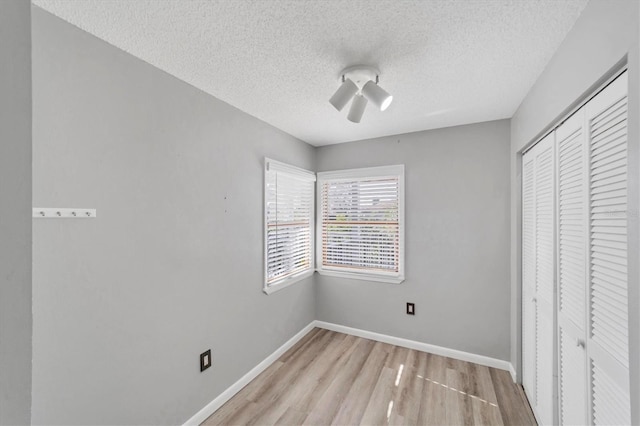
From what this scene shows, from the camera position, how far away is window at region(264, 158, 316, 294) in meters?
2.61

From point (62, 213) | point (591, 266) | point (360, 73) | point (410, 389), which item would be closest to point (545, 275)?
point (591, 266)

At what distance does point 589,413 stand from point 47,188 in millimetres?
2506

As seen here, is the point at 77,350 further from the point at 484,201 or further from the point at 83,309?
the point at 484,201

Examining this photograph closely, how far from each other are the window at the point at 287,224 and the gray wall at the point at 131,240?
0.33 meters

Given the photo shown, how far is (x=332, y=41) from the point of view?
55.0 inches

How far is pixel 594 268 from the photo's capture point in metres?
1.15

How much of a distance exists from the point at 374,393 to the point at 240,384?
41.8 inches

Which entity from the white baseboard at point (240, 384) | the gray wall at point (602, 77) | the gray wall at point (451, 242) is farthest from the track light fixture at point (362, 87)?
the white baseboard at point (240, 384)

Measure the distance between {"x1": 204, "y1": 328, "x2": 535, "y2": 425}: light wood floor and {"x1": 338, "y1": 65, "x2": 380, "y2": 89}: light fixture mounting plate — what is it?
224 cm

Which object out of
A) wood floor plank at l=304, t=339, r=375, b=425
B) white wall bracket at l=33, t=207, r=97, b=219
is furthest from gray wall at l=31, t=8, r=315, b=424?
wood floor plank at l=304, t=339, r=375, b=425

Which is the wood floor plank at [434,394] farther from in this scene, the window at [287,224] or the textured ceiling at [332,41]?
the textured ceiling at [332,41]

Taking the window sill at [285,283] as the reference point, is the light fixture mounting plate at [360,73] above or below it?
above

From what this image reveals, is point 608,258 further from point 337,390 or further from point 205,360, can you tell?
point 205,360

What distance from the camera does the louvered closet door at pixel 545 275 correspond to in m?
1.60
